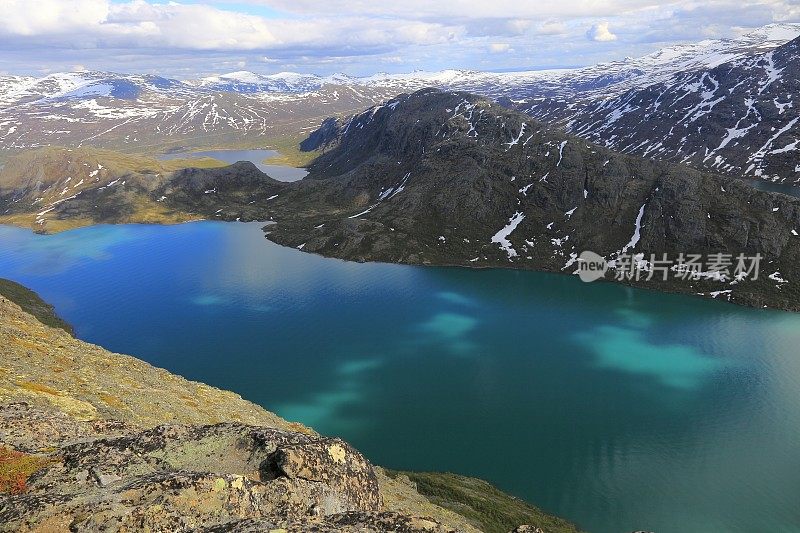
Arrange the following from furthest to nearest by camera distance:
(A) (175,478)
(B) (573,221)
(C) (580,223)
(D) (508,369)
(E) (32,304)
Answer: (B) (573,221) → (C) (580,223) → (E) (32,304) → (D) (508,369) → (A) (175,478)

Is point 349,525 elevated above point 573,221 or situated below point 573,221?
above

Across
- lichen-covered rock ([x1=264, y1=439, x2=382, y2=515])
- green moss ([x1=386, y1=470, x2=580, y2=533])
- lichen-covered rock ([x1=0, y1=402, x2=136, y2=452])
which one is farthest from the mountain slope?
lichen-covered rock ([x1=0, y1=402, x2=136, y2=452])

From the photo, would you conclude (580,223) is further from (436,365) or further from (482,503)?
(482,503)

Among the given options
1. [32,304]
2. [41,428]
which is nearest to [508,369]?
[41,428]

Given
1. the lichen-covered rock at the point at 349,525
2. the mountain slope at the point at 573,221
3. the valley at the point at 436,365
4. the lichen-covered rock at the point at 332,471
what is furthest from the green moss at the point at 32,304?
the lichen-covered rock at the point at 349,525

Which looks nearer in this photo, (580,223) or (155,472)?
(155,472)

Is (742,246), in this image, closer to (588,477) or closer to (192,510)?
(588,477)

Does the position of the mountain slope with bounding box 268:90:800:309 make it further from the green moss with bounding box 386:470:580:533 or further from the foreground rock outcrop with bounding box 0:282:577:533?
the foreground rock outcrop with bounding box 0:282:577:533
